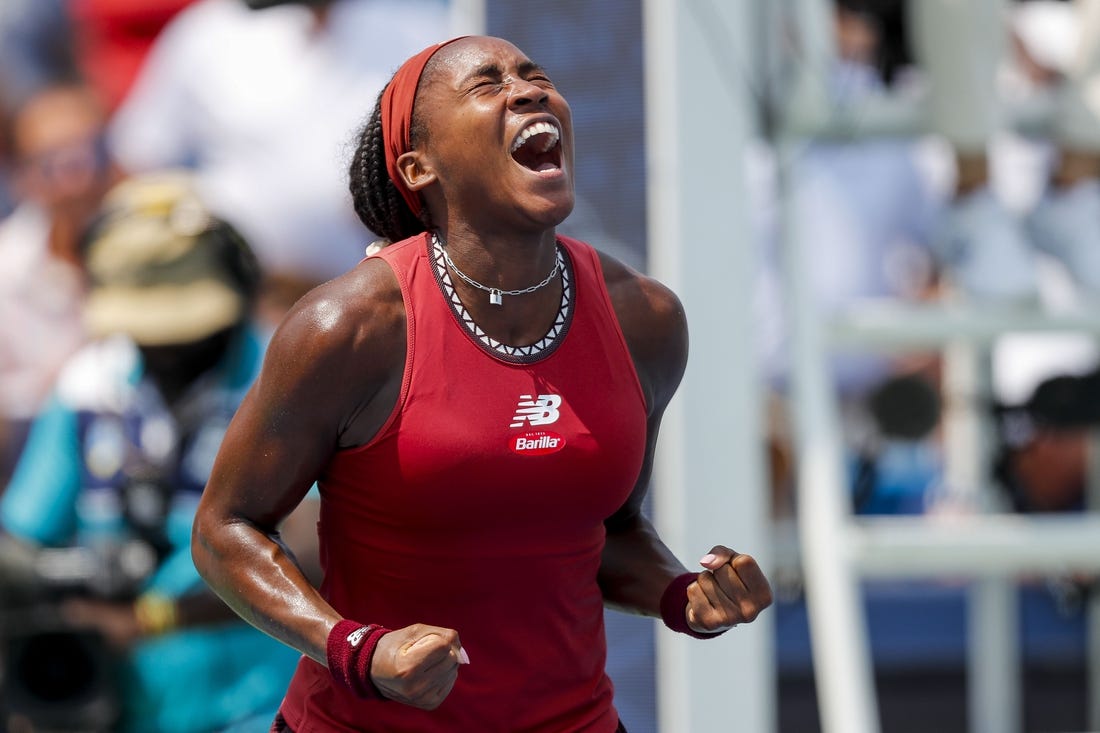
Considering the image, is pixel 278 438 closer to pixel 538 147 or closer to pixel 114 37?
pixel 538 147

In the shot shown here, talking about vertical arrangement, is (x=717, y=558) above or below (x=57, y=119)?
below

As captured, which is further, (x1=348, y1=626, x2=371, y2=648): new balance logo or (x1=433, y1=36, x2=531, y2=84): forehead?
(x1=433, y1=36, x2=531, y2=84): forehead

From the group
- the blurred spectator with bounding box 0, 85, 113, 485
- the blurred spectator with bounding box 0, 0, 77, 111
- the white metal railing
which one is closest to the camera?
the white metal railing

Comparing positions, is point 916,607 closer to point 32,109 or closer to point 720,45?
point 720,45

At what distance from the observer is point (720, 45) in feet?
11.1

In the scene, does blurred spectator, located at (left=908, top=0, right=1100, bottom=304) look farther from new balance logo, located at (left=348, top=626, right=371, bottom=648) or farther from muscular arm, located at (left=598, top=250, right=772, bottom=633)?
new balance logo, located at (left=348, top=626, right=371, bottom=648)

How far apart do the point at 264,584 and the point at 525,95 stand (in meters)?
0.63

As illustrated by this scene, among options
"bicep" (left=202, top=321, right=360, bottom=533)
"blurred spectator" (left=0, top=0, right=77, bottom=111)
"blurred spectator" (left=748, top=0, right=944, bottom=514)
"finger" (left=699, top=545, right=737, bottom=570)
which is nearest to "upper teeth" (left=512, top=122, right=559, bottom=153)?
"bicep" (left=202, top=321, right=360, bottom=533)

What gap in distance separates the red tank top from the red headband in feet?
0.26

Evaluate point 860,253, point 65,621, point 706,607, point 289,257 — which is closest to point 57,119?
point 289,257

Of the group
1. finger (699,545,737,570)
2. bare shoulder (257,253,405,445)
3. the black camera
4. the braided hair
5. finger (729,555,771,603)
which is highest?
the braided hair

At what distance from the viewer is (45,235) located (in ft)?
19.5

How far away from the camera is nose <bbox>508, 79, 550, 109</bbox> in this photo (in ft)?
6.44

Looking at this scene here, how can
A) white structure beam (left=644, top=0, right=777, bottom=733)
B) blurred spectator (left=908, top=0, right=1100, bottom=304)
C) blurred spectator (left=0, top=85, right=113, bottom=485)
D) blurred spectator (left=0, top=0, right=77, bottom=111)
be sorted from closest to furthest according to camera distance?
1. white structure beam (left=644, top=0, right=777, bottom=733)
2. blurred spectator (left=908, top=0, right=1100, bottom=304)
3. blurred spectator (left=0, top=85, right=113, bottom=485)
4. blurred spectator (left=0, top=0, right=77, bottom=111)
